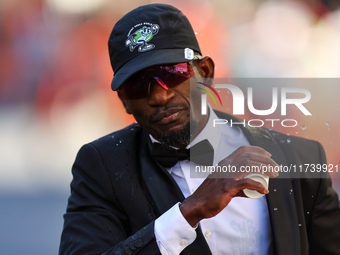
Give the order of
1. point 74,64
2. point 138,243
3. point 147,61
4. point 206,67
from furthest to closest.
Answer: point 74,64 < point 206,67 < point 147,61 < point 138,243

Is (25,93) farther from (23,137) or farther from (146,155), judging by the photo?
(146,155)

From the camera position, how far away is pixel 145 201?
1859 millimetres

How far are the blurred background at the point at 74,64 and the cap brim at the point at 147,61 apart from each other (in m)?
2.99

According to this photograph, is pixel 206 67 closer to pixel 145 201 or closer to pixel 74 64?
pixel 145 201

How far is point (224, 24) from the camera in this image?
5160mm

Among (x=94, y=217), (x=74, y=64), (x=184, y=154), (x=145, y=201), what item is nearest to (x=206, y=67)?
(x=184, y=154)

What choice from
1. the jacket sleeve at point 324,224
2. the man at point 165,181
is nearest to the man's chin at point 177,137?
the man at point 165,181

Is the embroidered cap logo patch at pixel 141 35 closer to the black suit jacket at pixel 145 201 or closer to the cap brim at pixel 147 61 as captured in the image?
the cap brim at pixel 147 61

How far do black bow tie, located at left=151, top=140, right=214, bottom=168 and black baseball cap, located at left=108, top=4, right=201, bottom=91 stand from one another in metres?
0.30

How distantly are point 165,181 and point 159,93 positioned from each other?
338 millimetres

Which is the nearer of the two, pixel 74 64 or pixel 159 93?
pixel 159 93

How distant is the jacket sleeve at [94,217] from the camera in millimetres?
1778

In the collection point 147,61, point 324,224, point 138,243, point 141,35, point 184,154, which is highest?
point 141,35

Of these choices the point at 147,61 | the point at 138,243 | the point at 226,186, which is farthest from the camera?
the point at 147,61
